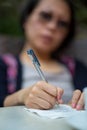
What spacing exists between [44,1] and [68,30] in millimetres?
187

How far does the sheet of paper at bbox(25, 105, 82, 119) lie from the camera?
86 centimetres

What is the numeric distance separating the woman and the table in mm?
808

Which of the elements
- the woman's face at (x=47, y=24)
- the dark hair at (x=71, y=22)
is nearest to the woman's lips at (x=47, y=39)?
the woman's face at (x=47, y=24)

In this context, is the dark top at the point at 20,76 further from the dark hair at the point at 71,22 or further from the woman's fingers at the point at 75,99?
the woman's fingers at the point at 75,99

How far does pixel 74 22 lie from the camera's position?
6.67 ft

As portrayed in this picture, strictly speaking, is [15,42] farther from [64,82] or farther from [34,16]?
[64,82]

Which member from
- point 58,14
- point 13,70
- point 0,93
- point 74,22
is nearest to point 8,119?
point 0,93

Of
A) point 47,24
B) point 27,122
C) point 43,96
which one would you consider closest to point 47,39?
point 47,24

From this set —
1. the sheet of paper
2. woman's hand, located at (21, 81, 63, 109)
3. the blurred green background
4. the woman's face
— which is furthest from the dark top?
the sheet of paper

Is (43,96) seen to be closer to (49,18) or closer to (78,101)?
(78,101)

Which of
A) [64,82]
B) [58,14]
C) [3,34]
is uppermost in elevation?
[58,14]

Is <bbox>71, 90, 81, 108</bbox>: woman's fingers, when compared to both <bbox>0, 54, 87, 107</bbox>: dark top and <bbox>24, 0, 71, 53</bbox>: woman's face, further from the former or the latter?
<bbox>24, 0, 71, 53</bbox>: woman's face

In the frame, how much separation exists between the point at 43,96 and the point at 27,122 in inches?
10.2

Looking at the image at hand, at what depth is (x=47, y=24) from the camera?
6.10 ft
